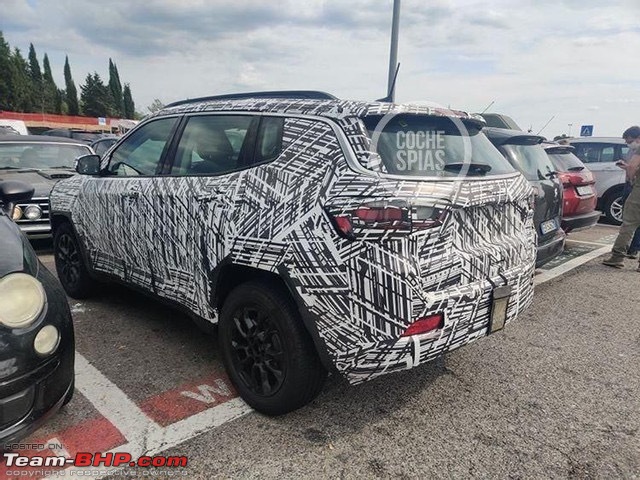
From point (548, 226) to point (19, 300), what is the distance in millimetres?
4587

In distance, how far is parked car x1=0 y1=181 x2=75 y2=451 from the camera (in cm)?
198

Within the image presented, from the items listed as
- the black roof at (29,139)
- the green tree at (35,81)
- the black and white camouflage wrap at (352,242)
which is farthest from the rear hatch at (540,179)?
the green tree at (35,81)

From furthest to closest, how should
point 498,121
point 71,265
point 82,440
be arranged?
1. point 498,121
2. point 71,265
3. point 82,440

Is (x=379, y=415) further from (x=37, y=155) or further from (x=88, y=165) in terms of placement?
(x=37, y=155)

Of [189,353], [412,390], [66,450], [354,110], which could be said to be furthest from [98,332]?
[354,110]

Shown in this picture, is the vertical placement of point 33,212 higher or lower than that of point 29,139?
lower

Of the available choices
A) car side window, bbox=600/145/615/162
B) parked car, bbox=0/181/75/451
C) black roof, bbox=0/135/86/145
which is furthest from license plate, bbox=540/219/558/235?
black roof, bbox=0/135/86/145

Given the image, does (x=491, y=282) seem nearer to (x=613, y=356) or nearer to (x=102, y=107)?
(x=613, y=356)

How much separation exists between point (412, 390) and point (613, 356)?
1.75 m

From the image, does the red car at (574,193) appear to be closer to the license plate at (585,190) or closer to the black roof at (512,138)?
the license plate at (585,190)

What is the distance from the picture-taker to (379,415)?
8.83 ft

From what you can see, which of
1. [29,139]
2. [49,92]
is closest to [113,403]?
[29,139]

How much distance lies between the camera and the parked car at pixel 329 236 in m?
2.16

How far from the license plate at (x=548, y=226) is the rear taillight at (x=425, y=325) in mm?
2967
